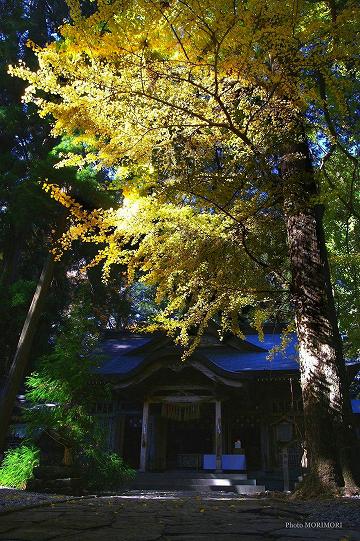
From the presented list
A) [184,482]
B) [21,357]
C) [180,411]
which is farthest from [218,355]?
[21,357]

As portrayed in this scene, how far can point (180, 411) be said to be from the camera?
45.8 ft

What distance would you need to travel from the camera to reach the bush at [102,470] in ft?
28.3

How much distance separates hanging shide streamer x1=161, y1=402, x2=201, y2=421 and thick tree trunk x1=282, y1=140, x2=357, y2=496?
9.65m

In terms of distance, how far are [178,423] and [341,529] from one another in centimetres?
1351

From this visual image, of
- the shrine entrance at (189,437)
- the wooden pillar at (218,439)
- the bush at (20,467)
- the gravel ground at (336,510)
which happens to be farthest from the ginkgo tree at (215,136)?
the shrine entrance at (189,437)

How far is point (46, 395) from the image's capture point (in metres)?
9.06

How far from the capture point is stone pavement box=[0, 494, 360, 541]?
245 cm

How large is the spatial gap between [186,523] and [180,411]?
11.5 metres

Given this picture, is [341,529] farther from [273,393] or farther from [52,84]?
[273,393]

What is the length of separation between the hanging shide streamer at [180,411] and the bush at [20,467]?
597 centimetres

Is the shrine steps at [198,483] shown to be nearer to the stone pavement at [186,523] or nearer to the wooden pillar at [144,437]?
the wooden pillar at [144,437]

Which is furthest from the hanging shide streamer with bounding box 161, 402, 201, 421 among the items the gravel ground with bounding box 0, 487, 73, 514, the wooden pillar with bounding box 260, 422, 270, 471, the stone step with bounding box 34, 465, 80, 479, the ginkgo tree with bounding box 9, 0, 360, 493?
the ginkgo tree with bounding box 9, 0, 360, 493

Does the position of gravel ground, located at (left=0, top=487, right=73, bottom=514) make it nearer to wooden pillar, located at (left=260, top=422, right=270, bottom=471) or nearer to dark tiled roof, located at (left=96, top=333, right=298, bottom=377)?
dark tiled roof, located at (left=96, top=333, right=298, bottom=377)

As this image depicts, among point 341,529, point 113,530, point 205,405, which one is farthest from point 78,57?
point 205,405
